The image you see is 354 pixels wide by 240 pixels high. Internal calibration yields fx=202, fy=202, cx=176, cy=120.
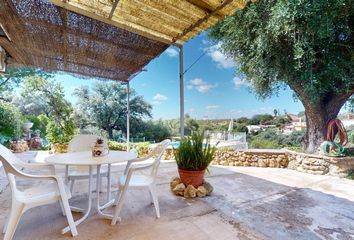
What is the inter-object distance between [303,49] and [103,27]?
12.7 feet

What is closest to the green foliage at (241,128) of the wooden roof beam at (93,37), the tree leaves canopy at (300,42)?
the tree leaves canopy at (300,42)

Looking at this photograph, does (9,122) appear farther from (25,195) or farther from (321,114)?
(321,114)

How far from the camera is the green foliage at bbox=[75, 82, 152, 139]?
12.8 meters

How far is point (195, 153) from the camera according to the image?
110 inches

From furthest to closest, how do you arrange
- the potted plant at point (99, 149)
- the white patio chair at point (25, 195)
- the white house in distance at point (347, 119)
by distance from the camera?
the white house in distance at point (347, 119) < the potted plant at point (99, 149) < the white patio chair at point (25, 195)

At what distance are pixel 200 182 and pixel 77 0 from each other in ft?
9.10

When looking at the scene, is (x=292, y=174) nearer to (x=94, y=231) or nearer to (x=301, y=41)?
(x=301, y=41)

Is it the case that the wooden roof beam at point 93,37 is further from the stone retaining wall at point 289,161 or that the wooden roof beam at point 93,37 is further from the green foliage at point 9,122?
the green foliage at point 9,122

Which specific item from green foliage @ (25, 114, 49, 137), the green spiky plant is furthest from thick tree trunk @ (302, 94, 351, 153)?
green foliage @ (25, 114, 49, 137)

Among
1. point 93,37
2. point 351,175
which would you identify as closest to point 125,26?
point 93,37

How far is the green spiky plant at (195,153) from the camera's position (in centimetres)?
280

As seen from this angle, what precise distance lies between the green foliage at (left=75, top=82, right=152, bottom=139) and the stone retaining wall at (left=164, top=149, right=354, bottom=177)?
366 inches

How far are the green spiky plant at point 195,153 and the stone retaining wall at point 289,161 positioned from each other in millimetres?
2605

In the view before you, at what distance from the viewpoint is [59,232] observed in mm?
1868
